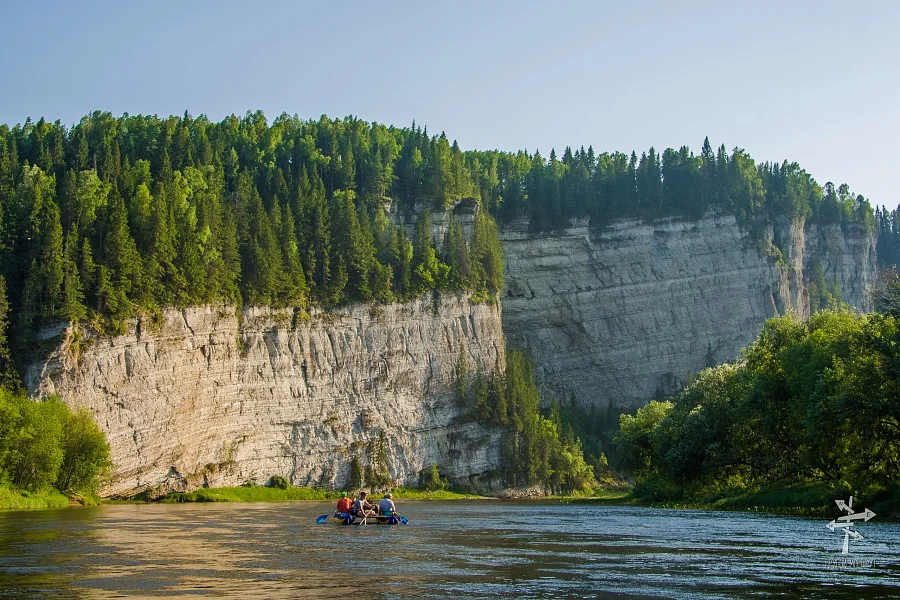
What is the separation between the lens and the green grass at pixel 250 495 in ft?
271

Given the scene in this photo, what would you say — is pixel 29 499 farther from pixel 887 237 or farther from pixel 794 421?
pixel 887 237

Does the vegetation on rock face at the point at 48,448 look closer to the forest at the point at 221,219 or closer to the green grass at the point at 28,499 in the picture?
the green grass at the point at 28,499

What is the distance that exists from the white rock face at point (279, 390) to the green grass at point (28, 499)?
48.7 feet

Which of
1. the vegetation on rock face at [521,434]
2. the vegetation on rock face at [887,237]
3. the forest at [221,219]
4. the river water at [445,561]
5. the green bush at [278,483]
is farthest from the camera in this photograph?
the vegetation on rock face at [887,237]

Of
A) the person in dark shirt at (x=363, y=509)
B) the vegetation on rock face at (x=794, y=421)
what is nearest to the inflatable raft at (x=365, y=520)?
the person in dark shirt at (x=363, y=509)

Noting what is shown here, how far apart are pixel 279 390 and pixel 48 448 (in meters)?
36.7

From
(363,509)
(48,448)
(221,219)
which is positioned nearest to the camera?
(363,509)

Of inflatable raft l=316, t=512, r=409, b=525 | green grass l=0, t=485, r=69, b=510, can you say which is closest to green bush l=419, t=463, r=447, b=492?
green grass l=0, t=485, r=69, b=510

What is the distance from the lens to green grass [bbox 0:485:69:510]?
183 feet

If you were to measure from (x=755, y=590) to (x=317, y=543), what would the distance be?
16363 millimetres

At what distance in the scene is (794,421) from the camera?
50656mm

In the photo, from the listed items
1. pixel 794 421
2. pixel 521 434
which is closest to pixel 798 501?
pixel 794 421

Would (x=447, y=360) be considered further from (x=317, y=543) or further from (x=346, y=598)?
(x=346, y=598)

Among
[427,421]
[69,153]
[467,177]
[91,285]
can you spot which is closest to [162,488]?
[91,285]
